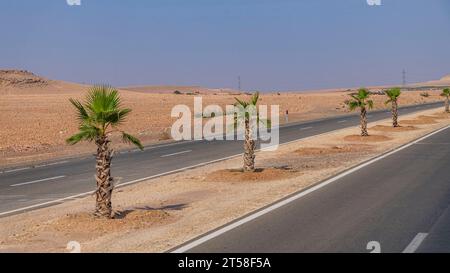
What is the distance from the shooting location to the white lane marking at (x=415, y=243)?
9102 millimetres

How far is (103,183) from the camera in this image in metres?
12.3

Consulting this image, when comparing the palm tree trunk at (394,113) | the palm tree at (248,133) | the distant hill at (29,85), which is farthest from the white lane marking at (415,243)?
the distant hill at (29,85)

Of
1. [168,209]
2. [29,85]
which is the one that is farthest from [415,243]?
[29,85]

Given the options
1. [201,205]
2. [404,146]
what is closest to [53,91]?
[404,146]

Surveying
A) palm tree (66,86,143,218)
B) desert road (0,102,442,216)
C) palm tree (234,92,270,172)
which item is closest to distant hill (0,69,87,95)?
desert road (0,102,442,216)

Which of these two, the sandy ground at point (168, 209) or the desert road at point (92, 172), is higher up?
the sandy ground at point (168, 209)

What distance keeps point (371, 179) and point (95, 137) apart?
764cm

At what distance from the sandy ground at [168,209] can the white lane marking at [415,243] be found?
132 inches

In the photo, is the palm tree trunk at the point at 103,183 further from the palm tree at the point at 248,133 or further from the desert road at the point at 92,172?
the palm tree at the point at 248,133

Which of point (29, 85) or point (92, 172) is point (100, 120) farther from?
point (29, 85)

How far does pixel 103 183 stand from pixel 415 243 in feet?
19.4

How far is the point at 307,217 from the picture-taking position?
11.8m
